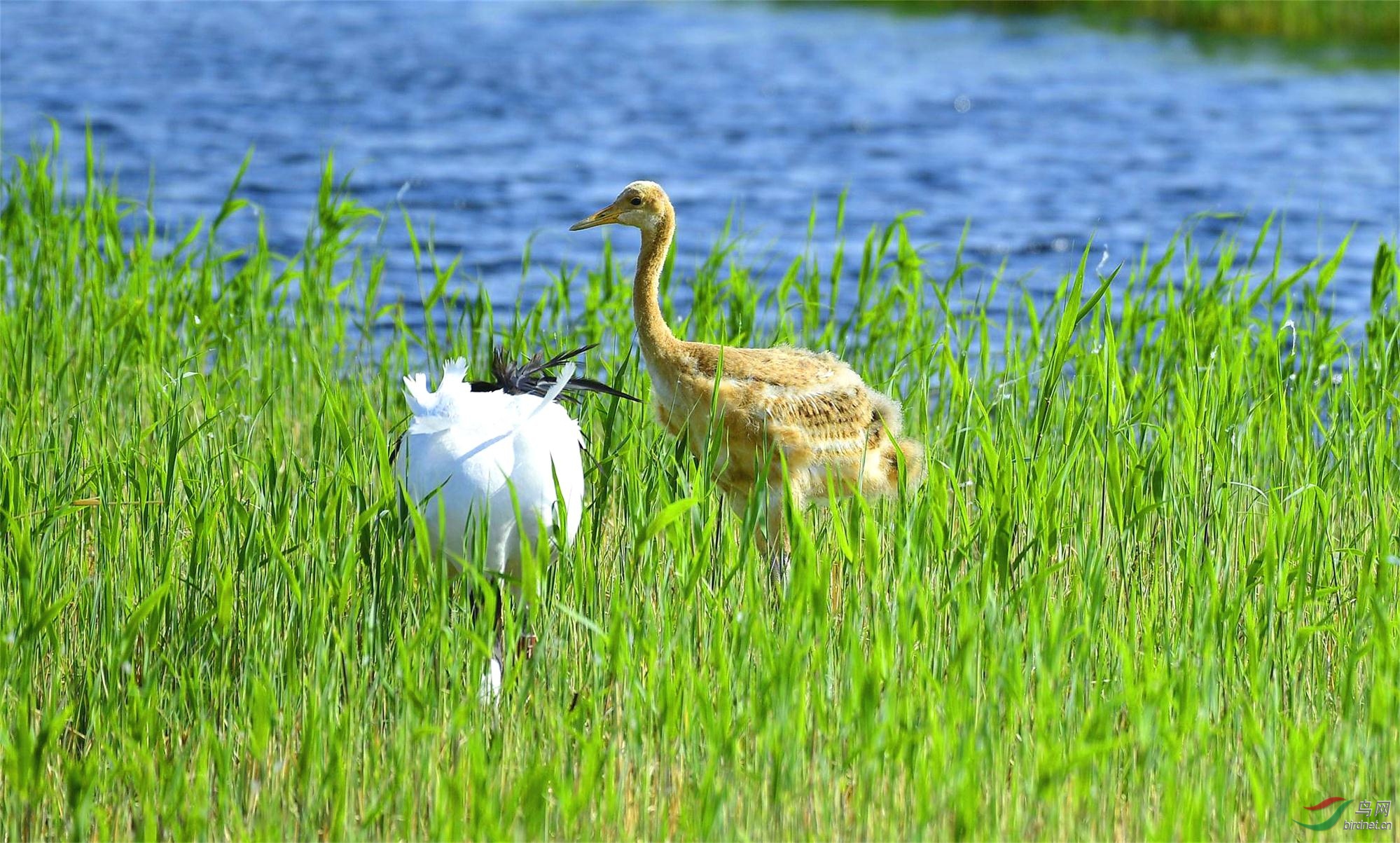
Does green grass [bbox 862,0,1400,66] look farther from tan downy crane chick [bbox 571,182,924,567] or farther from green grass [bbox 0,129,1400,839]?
tan downy crane chick [bbox 571,182,924,567]

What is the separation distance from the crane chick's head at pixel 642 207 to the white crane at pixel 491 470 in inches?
41.4

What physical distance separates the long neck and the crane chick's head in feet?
0.06

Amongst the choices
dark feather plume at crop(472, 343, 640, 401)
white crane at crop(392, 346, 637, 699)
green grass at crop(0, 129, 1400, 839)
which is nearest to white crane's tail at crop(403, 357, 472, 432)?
white crane at crop(392, 346, 637, 699)

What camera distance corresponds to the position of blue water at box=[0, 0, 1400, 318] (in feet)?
39.0

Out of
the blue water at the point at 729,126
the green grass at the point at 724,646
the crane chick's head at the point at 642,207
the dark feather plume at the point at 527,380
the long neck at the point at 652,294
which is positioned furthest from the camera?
the blue water at the point at 729,126

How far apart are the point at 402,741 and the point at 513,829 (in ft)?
1.04

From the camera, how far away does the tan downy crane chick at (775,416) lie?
439cm

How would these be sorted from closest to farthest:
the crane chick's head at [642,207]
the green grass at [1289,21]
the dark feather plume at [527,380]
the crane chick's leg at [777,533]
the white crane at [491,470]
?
the white crane at [491,470] < the dark feather plume at [527,380] < the crane chick's leg at [777,533] < the crane chick's head at [642,207] < the green grass at [1289,21]

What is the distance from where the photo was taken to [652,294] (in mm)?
4742

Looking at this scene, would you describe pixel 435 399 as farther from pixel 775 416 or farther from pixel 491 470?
pixel 775 416

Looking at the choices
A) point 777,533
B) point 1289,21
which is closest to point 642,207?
point 777,533

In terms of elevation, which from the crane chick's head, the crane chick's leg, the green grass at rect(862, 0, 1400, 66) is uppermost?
the green grass at rect(862, 0, 1400, 66)

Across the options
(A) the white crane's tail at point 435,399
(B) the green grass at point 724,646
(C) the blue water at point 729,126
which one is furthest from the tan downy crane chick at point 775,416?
(C) the blue water at point 729,126

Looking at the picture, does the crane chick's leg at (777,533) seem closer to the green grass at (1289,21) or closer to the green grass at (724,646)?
the green grass at (724,646)
